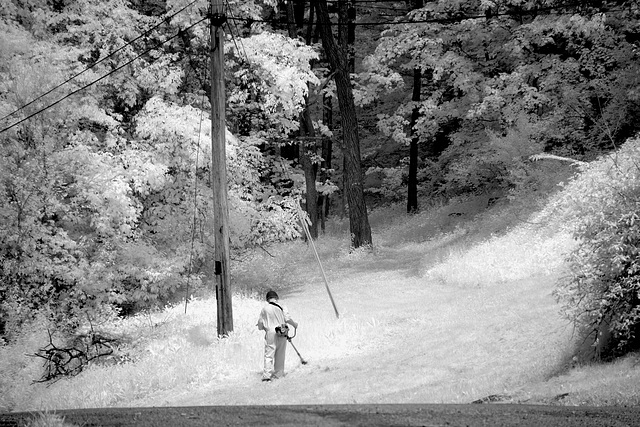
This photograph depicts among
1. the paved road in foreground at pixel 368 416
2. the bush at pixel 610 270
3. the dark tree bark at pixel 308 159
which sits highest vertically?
the dark tree bark at pixel 308 159

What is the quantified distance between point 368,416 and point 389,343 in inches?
334

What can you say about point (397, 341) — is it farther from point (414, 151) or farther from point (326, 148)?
point (326, 148)

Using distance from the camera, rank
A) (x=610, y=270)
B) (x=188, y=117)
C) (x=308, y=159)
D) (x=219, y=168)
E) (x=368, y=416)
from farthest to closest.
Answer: (x=308, y=159)
(x=188, y=117)
(x=219, y=168)
(x=610, y=270)
(x=368, y=416)

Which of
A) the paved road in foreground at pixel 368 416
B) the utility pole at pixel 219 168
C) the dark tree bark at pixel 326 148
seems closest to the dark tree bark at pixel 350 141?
the dark tree bark at pixel 326 148

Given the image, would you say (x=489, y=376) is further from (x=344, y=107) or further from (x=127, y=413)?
(x=344, y=107)

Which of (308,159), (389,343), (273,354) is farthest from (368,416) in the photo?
(308,159)

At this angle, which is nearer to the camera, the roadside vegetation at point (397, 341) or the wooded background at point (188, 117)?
the roadside vegetation at point (397, 341)

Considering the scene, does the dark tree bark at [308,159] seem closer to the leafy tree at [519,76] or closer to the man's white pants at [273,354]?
the leafy tree at [519,76]

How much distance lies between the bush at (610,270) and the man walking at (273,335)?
5.00m

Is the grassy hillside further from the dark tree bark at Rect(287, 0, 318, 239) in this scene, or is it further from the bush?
the dark tree bark at Rect(287, 0, 318, 239)

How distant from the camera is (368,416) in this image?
6707 millimetres

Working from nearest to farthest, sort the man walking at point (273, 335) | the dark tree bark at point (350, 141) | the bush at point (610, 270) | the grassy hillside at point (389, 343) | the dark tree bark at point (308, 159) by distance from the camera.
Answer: the bush at point (610, 270) → the grassy hillside at point (389, 343) → the man walking at point (273, 335) → the dark tree bark at point (350, 141) → the dark tree bark at point (308, 159)

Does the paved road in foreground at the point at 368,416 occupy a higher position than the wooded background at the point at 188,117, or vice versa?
the wooded background at the point at 188,117

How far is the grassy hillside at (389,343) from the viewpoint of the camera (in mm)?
10773
